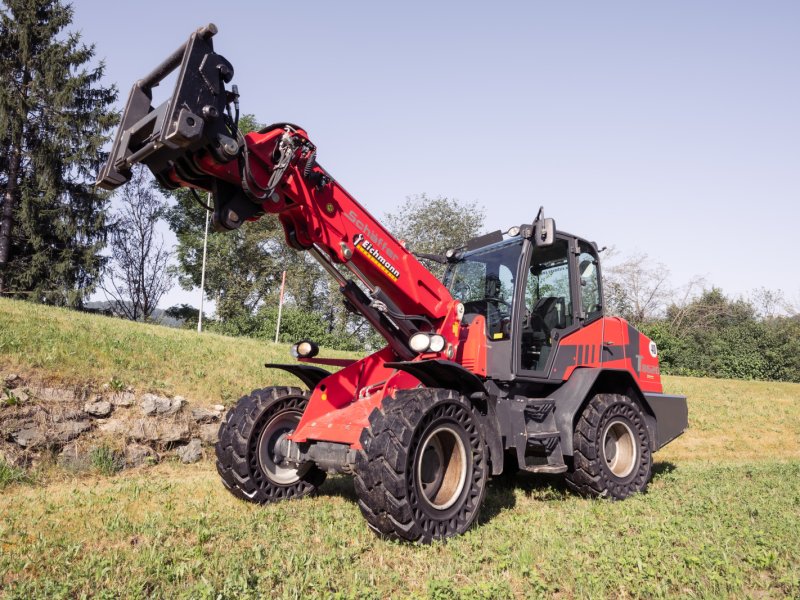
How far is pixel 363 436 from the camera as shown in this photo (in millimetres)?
5031

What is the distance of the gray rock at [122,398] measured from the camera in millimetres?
9086

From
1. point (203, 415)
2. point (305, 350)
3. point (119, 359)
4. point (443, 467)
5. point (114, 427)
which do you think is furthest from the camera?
point (119, 359)

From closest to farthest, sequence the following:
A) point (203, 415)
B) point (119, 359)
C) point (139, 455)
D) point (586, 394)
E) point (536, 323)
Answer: point (586, 394), point (536, 323), point (139, 455), point (203, 415), point (119, 359)

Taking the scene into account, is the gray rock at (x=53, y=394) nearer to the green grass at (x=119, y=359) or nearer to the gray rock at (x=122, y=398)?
the green grass at (x=119, y=359)

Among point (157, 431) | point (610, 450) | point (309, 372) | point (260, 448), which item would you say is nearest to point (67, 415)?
point (157, 431)

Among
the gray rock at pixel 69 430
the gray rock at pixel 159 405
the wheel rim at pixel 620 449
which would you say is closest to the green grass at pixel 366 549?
the wheel rim at pixel 620 449

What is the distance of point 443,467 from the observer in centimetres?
557

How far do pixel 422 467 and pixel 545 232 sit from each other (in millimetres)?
2886

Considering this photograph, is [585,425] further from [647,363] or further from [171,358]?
[171,358]

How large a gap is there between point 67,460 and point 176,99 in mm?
5731

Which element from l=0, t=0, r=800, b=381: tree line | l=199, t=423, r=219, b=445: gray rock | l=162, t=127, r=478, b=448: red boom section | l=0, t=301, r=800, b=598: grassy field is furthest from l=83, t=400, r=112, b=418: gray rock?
l=0, t=0, r=800, b=381: tree line

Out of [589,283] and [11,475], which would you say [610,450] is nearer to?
[589,283]

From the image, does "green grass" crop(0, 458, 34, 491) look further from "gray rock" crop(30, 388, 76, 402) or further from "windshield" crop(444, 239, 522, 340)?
"windshield" crop(444, 239, 522, 340)

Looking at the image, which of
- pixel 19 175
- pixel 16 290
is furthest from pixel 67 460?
pixel 19 175
